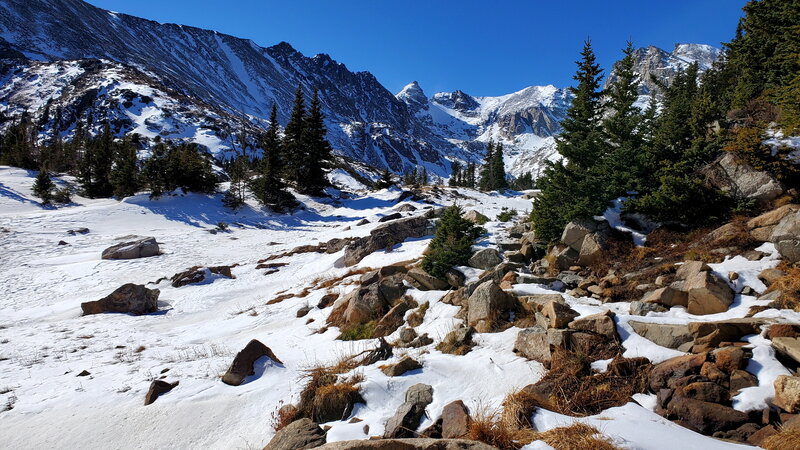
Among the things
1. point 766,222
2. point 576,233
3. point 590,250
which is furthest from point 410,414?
point 766,222

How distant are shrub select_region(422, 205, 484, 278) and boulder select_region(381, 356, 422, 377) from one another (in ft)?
15.5

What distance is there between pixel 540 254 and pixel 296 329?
27.8 ft

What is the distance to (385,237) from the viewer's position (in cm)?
1745

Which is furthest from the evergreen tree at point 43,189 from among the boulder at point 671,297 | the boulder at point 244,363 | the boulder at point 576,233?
the boulder at point 671,297

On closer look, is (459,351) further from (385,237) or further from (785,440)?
(385,237)

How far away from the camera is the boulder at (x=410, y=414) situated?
4.64 meters

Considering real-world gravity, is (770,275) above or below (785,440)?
above

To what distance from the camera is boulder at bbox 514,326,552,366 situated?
5949 millimetres

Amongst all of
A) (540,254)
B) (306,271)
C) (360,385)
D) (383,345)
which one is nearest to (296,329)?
(383,345)

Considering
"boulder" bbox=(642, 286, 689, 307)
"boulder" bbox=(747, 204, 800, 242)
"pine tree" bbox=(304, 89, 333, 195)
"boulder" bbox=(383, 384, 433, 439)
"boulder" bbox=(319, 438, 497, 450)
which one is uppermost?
→ "pine tree" bbox=(304, 89, 333, 195)

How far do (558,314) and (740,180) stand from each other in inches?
355

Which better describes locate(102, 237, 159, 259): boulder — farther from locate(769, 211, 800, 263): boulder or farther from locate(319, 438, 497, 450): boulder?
locate(769, 211, 800, 263): boulder

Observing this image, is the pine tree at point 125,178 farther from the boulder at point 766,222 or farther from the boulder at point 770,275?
the boulder at point 766,222

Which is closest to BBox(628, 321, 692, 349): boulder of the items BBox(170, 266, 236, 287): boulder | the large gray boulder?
the large gray boulder
